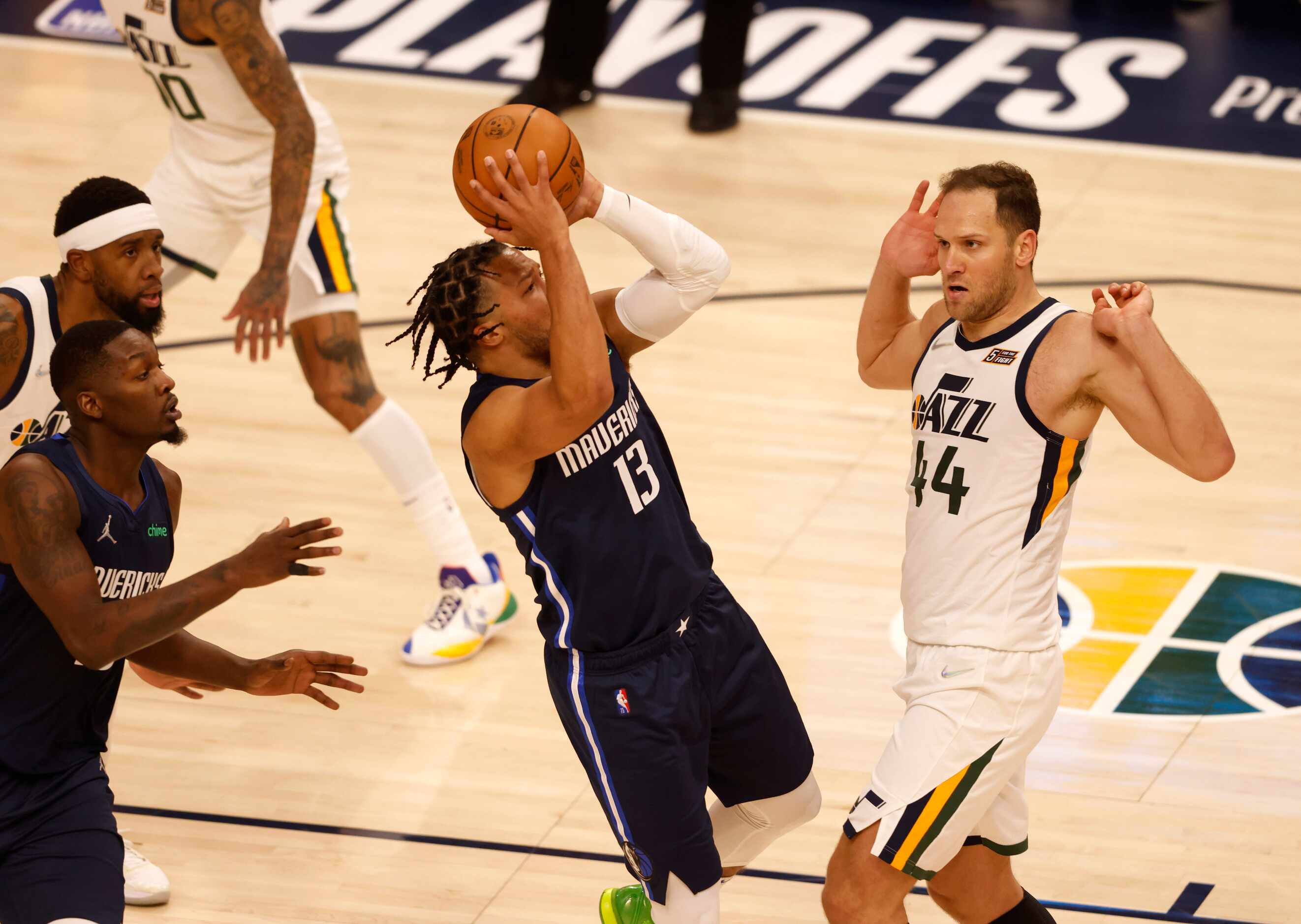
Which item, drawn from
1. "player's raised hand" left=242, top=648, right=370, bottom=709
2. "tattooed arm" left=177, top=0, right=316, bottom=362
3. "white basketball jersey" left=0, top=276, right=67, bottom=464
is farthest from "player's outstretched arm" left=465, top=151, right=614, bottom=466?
"tattooed arm" left=177, top=0, right=316, bottom=362

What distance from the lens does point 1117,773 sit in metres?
5.54

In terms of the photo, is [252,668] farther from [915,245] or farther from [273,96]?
[273,96]

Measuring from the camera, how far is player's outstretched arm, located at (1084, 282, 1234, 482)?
147 inches

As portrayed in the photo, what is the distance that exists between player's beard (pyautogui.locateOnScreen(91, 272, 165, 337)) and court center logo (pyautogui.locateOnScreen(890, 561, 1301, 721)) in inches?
106

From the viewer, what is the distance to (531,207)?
3.66m

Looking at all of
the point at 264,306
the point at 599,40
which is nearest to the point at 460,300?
the point at 264,306

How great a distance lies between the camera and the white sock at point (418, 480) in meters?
6.30

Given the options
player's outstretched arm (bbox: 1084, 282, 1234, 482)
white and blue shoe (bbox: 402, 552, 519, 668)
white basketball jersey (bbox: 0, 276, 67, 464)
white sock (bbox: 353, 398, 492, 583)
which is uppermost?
player's outstretched arm (bbox: 1084, 282, 1234, 482)

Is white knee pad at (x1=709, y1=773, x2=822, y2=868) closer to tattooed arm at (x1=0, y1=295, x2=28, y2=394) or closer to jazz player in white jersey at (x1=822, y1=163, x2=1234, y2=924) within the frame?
jazz player in white jersey at (x1=822, y1=163, x2=1234, y2=924)

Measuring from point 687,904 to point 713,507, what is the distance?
10.8 feet

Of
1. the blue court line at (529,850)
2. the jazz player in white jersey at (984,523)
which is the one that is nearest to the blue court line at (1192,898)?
the blue court line at (529,850)

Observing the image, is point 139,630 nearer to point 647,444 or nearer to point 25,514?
point 25,514

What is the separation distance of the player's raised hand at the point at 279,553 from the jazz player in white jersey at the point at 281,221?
89.5 inches

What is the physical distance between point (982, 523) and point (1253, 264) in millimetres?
6139
